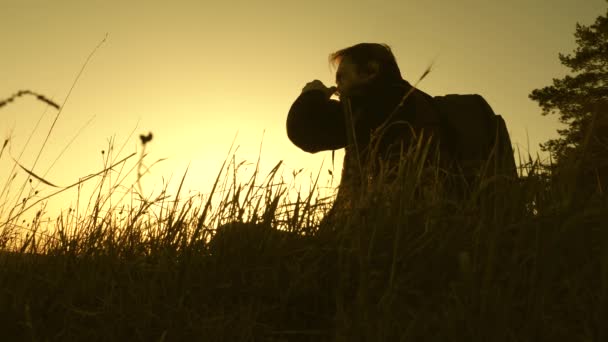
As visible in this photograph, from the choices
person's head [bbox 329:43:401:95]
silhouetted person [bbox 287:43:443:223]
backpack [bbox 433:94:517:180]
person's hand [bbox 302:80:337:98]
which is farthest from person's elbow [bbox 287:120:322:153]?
backpack [bbox 433:94:517:180]

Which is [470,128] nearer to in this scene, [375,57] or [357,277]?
[375,57]

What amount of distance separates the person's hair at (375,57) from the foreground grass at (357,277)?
1.28 m

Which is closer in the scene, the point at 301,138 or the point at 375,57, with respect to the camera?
the point at 375,57

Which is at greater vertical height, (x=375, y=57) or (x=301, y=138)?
(x=375, y=57)

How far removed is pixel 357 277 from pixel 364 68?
1789 millimetres

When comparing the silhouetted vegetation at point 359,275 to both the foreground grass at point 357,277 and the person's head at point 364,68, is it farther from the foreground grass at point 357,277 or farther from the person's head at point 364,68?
the person's head at point 364,68

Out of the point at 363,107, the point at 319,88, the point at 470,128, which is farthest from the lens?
the point at 319,88

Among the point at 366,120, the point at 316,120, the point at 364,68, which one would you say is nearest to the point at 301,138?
the point at 316,120

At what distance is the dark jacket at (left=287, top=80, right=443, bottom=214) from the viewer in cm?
261

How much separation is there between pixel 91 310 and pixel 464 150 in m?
1.86

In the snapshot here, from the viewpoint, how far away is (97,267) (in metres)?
1.71

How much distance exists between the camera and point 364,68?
2.96m

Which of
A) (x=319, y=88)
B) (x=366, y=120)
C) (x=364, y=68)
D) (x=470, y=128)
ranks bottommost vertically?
(x=470, y=128)

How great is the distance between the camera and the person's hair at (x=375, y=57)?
2902mm
